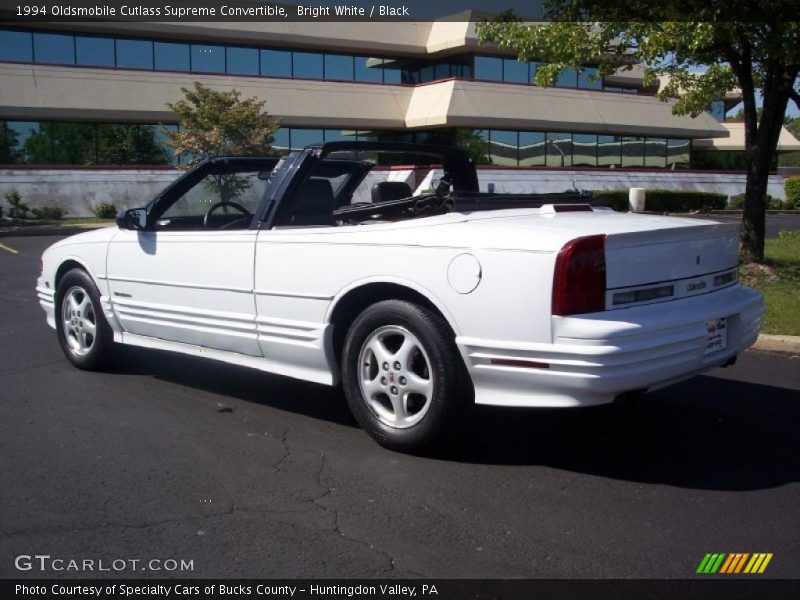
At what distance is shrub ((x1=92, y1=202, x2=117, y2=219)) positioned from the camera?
99.9ft

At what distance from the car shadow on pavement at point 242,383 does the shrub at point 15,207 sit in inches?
957

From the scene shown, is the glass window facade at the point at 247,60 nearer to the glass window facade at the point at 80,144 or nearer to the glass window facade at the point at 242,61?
the glass window facade at the point at 242,61

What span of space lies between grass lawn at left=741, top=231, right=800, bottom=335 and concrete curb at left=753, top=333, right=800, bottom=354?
18 centimetres

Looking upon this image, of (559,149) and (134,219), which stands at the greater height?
(559,149)

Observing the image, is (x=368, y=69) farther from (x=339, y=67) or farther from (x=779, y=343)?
(x=779, y=343)

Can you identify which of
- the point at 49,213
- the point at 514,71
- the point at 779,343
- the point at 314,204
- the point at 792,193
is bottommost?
the point at 779,343

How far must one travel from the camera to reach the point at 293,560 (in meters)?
3.54

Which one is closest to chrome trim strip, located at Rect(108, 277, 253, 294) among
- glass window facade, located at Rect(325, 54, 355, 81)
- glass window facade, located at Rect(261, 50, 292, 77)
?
glass window facade, located at Rect(261, 50, 292, 77)

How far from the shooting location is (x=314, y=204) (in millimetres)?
5992

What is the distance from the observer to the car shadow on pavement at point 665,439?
455cm

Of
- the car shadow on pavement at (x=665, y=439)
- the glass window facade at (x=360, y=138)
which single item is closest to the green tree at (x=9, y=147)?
the glass window facade at (x=360, y=138)

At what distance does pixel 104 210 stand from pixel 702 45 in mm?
24834

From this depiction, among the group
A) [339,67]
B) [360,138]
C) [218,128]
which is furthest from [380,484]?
[339,67]

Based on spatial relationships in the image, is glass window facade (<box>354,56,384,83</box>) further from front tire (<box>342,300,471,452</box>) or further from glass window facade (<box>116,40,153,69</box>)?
front tire (<box>342,300,471,452</box>)
